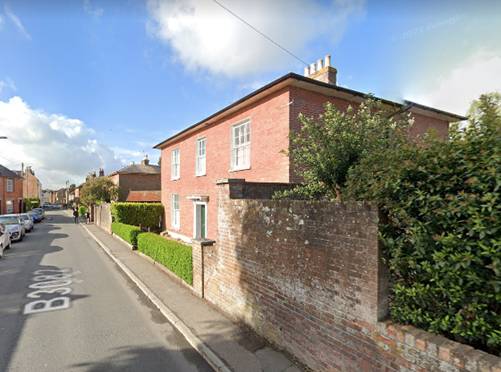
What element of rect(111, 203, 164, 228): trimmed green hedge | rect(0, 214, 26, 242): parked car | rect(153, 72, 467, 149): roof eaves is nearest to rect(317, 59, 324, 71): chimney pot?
rect(153, 72, 467, 149): roof eaves

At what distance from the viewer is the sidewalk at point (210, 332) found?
405 cm

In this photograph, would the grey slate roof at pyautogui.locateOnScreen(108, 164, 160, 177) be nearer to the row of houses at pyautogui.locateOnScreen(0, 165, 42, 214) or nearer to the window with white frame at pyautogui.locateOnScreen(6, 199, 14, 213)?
the row of houses at pyautogui.locateOnScreen(0, 165, 42, 214)

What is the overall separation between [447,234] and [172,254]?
752 centimetres

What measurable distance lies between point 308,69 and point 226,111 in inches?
161

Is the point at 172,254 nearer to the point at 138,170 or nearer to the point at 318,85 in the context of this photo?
the point at 318,85

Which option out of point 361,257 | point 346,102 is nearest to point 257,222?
point 361,257

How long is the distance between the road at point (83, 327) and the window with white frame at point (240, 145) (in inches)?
228

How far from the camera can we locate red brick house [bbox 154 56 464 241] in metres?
8.21

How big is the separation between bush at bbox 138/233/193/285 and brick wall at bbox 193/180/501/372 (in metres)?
2.06

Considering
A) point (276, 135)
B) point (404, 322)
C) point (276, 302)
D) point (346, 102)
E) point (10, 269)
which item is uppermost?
point (346, 102)

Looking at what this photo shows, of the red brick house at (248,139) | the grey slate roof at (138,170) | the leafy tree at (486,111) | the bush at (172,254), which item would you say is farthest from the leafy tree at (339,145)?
the grey slate roof at (138,170)

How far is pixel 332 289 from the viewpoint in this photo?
3.49 metres

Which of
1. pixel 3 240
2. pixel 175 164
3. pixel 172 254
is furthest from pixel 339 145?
pixel 3 240

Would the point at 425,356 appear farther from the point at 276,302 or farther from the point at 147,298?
the point at 147,298
